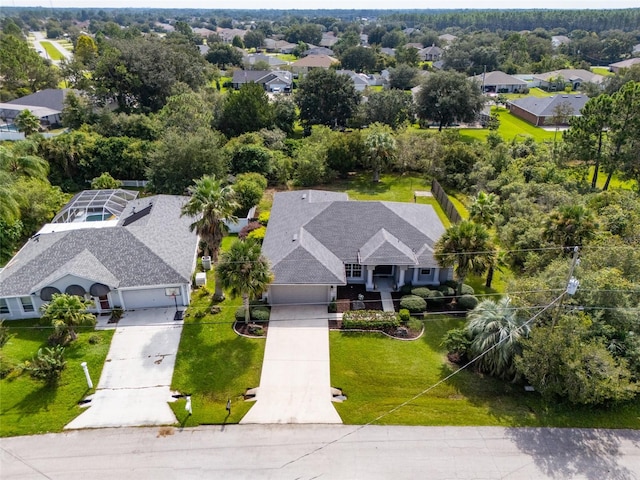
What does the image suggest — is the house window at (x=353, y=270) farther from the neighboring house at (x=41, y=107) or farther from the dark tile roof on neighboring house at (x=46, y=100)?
the dark tile roof on neighboring house at (x=46, y=100)

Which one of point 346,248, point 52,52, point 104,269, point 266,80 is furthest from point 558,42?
point 104,269

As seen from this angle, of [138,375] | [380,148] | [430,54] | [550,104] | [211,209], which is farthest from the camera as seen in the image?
[430,54]

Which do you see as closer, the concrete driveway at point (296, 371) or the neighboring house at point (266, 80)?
the concrete driveway at point (296, 371)

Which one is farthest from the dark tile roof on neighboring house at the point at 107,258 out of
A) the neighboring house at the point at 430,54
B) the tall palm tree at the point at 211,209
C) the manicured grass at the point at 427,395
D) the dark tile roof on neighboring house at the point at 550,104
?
the neighboring house at the point at 430,54

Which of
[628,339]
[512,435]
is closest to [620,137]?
[628,339]

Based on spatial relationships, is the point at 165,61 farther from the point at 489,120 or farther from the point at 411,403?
the point at 411,403

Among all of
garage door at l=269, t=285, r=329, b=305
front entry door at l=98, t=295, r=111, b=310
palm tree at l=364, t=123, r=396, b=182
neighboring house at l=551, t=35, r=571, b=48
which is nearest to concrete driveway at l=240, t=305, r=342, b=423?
garage door at l=269, t=285, r=329, b=305

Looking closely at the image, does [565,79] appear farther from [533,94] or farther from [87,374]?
[87,374]
